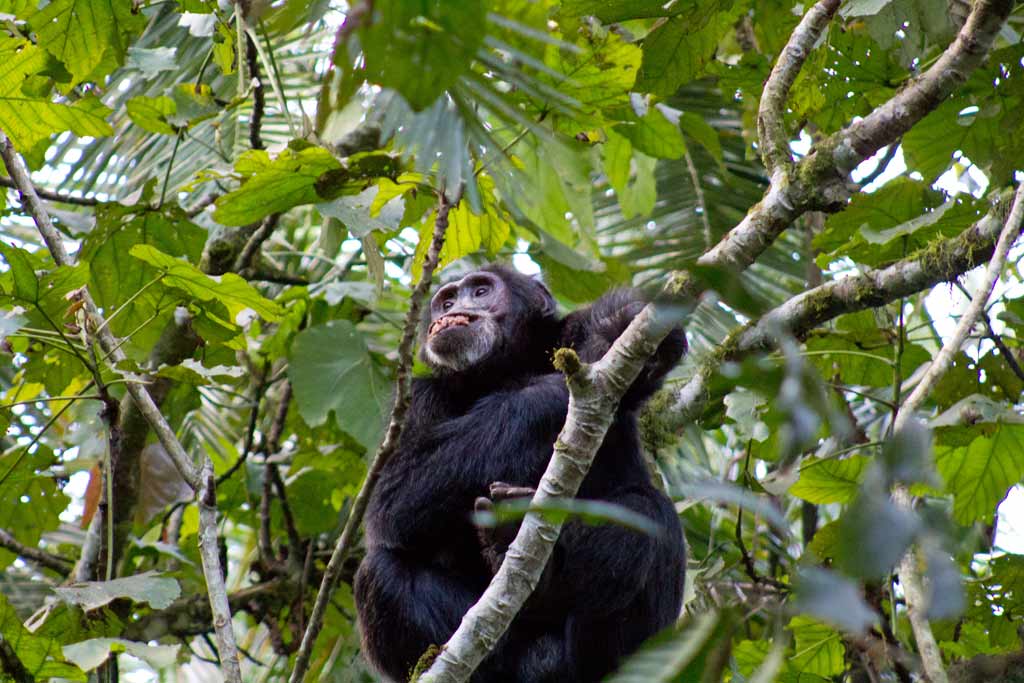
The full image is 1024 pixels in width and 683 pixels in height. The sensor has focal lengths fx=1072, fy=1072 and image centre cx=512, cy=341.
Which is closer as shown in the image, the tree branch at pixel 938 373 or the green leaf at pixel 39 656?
the tree branch at pixel 938 373

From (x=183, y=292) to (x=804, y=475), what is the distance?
2.61 meters

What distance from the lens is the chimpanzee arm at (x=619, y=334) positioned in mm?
4500

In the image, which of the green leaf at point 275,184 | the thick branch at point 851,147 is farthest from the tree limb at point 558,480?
the green leaf at point 275,184

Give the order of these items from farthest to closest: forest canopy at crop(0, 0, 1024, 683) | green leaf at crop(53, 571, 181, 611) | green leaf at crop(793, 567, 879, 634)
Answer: green leaf at crop(53, 571, 181, 611) → forest canopy at crop(0, 0, 1024, 683) → green leaf at crop(793, 567, 879, 634)

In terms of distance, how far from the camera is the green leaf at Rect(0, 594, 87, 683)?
3455mm

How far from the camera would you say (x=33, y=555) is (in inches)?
203

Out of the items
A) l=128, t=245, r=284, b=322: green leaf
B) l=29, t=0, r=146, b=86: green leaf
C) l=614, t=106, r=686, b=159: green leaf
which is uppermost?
l=614, t=106, r=686, b=159: green leaf

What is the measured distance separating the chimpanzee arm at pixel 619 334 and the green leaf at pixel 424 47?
320 centimetres

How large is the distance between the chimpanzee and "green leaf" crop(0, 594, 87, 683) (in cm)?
138

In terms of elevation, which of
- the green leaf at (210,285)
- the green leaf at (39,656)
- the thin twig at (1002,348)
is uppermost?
the thin twig at (1002,348)

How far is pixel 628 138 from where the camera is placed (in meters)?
5.20

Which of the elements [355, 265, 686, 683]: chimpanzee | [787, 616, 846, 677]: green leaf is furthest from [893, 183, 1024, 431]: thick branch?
[787, 616, 846, 677]: green leaf

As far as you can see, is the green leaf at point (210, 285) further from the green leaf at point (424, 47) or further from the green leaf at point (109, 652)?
the green leaf at point (424, 47)

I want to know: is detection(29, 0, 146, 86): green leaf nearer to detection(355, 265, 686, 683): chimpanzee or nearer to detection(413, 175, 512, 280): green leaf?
detection(413, 175, 512, 280): green leaf
